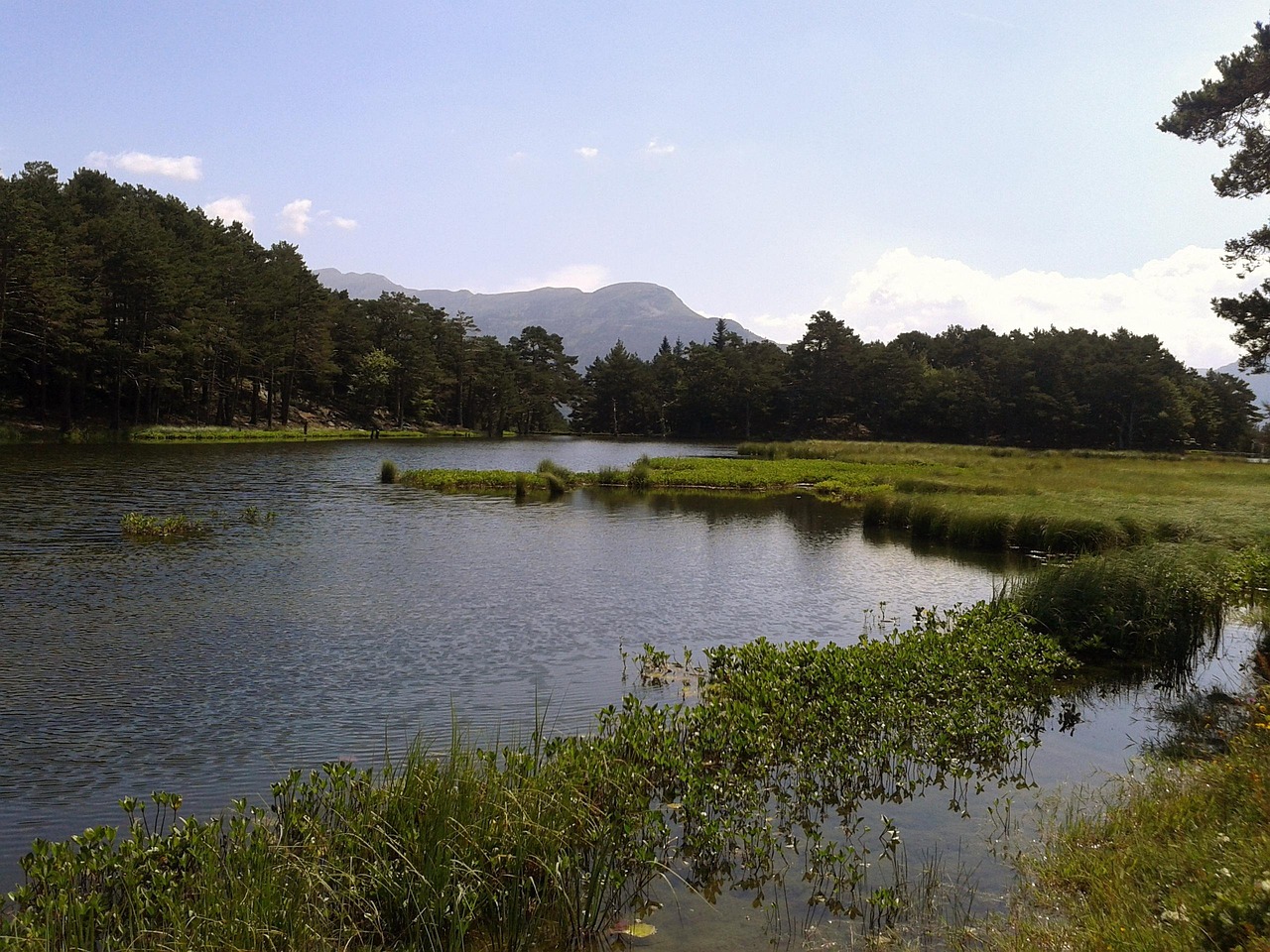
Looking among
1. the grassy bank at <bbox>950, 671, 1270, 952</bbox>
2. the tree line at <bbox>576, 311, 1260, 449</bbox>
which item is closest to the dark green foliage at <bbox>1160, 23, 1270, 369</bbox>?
the grassy bank at <bbox>950, 671, 1270, 952</bbox>

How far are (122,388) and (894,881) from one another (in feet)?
298

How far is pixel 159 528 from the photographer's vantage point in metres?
27.7

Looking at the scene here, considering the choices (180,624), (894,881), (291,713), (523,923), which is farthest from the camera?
(180,624)

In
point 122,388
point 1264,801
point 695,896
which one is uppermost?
point 122,388

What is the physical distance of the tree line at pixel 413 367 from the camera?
233ft

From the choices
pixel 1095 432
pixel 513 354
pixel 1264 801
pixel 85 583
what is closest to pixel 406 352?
pixel 513 354

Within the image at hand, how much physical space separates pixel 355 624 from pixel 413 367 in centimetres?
11022

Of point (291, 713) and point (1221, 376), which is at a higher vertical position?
A: point (1221, 376)

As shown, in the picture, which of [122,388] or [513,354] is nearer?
[122,388]

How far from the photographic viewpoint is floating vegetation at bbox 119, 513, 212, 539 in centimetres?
2709

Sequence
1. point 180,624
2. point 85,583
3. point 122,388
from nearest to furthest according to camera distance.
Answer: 1. point 180,624
2. point 85,583
3. point 122,388

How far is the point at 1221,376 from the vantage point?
12412cm

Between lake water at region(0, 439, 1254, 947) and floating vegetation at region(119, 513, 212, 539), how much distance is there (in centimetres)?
113

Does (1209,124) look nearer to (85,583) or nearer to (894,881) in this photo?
(894,881)
